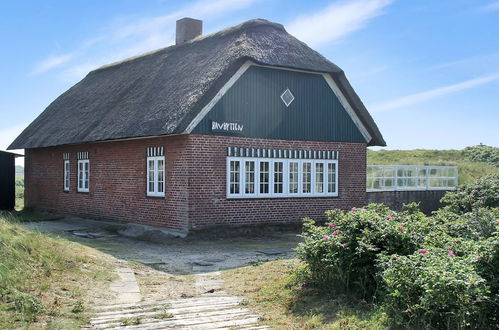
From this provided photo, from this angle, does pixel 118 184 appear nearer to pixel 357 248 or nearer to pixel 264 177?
pixel 264 177

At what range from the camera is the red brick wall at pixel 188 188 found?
55.7 ft

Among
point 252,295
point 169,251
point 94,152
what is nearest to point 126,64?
point 94,152

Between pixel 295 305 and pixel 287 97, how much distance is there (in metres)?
11.3

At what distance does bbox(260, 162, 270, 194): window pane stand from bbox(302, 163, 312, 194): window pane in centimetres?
154

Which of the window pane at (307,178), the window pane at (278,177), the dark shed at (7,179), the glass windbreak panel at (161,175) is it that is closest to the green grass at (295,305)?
the glass windbreak panel at (161,175)

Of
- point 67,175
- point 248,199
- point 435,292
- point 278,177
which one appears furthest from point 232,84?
point 435,292

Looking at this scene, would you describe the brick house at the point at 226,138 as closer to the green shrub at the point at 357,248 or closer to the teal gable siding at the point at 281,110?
the teal gable siding at the point at 281,110

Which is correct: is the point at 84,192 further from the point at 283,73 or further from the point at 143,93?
the point at 283,73

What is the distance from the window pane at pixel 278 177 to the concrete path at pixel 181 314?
Result: 373 inches

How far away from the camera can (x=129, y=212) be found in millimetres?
19625

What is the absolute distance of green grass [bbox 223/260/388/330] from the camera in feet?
24.7

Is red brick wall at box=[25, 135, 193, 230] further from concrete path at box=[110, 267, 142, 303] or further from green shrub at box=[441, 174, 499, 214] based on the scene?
green shrub at box=[441, 174, 499, 214]

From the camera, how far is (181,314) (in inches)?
322

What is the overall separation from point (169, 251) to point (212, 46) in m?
8.06
